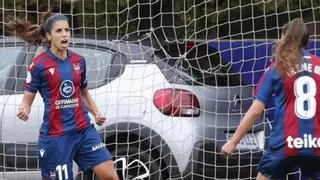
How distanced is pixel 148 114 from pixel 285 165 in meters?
2.04

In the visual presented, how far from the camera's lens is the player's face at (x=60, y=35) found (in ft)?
20.4

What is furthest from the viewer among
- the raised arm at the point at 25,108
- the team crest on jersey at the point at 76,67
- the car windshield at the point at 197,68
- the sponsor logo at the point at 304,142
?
the car windshield at the point at 197,68

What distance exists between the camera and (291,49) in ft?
17.8

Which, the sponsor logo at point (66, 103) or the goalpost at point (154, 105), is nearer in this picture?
the sponsor logo at point (66, 103)

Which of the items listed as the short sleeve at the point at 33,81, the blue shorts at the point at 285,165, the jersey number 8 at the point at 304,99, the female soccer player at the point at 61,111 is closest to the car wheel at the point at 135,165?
the female soccer player at the point at 61,111

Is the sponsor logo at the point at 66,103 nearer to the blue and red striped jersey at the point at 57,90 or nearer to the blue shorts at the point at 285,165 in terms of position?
the blue and red striped jersey at the point at 57,90

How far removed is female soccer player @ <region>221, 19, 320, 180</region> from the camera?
5.38 metres

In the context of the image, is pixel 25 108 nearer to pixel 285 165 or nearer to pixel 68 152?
pixel 68 152

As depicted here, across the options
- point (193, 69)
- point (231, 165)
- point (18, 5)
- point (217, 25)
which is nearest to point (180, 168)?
point (231, 165)

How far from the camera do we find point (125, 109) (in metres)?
7.30

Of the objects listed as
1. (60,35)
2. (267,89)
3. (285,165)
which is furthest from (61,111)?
(285,165)

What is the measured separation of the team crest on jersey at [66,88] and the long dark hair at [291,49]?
66.0 inches

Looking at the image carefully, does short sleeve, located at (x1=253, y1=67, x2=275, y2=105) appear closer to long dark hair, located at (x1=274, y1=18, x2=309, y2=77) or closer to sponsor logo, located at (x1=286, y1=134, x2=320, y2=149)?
long dark hair, located at (x1=274, y1=18, x2=309, y2=77)

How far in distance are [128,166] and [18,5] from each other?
309cm
